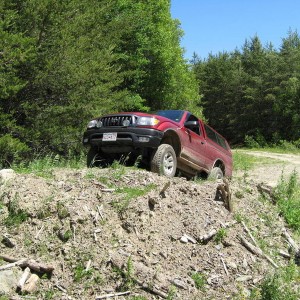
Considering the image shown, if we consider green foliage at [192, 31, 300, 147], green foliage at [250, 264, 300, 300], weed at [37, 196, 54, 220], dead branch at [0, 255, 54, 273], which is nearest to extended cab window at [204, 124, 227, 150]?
green foliage at [250, 264, 300, 300]

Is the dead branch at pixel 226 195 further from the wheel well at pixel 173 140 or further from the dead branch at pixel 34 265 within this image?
the dead branch at pixel 34 265

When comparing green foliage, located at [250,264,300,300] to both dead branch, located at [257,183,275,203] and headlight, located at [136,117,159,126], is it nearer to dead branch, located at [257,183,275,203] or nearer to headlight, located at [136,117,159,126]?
dead branch, located at [257,183,275,203]

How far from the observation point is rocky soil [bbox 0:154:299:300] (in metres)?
5.44

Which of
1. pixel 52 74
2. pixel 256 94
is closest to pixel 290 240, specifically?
pixel 52 74

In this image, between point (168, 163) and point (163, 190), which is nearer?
point (163, 190)

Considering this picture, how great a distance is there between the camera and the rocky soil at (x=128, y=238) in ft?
17.9

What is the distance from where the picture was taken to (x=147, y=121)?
862 cm

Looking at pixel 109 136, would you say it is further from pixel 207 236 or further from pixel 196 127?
pixel 207 236

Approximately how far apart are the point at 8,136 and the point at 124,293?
8445 millimetres

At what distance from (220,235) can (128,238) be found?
1.41 m

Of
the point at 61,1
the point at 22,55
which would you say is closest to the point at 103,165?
the point at 22,55

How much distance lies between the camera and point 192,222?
6.73 metres

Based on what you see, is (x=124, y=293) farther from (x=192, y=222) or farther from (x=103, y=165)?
(x=103, y=165)

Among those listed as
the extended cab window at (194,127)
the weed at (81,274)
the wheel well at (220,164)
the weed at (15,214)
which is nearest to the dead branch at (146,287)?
the weed at (81,274)
